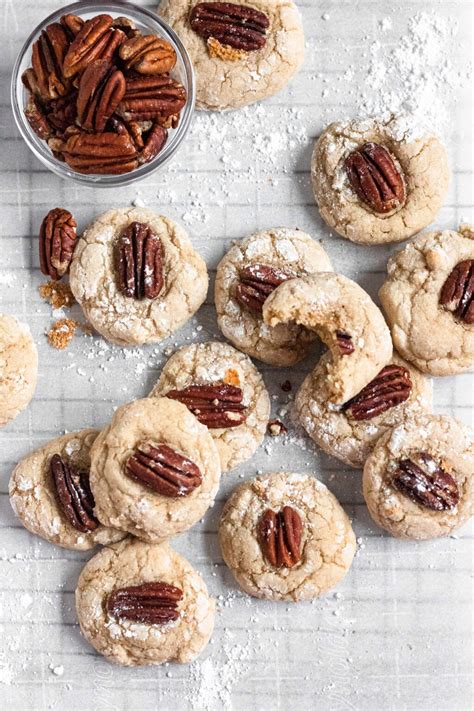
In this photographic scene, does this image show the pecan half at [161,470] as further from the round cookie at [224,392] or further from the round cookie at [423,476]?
the round cookie at [423,476]

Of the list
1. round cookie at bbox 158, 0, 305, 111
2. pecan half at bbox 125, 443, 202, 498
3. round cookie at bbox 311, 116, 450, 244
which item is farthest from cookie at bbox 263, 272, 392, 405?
round cookie at bbox 158, 0, 305, 111

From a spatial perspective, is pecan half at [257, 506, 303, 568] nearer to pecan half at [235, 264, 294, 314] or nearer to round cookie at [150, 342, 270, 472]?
round cookie at [150, 342, 270, 472]

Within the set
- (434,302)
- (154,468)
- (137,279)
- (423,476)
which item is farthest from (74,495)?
(434,302)

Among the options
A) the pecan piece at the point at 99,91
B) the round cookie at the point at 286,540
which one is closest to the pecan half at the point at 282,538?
the round cookie at the point at 286,540

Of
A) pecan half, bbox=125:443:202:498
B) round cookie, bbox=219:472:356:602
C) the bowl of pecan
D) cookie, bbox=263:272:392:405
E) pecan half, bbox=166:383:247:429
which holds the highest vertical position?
the bowl of pecan

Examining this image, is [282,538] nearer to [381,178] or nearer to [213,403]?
[213,403]
